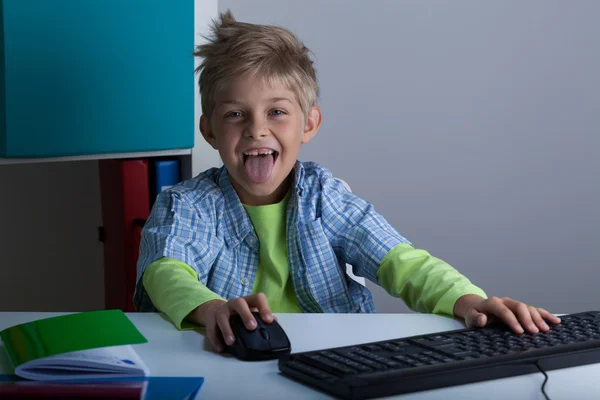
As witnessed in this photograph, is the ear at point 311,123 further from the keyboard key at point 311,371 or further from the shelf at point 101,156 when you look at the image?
the keyboard key at point 311,371

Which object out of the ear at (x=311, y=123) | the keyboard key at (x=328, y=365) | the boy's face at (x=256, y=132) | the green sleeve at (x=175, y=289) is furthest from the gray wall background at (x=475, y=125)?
the keyboard key at (x=328, y=365)

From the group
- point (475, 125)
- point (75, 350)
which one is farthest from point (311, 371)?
point (475, 125)

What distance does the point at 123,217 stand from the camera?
1.86 metres

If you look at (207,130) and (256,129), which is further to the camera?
(207,130)

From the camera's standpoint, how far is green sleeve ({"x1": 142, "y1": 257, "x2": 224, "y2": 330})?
1035 millimetres

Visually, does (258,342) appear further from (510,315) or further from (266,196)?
(266,196)

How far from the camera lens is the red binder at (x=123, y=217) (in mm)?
1832

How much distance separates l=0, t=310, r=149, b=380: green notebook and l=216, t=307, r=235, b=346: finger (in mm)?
96

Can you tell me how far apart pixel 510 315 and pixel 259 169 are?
1.77ft

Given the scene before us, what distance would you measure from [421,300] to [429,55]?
4.16 feet

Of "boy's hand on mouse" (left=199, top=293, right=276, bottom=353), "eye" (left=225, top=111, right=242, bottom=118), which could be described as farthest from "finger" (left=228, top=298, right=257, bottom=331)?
"eye" (left=225, top=111, right=242, bottom=118)

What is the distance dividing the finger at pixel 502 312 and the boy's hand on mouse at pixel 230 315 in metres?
0.26

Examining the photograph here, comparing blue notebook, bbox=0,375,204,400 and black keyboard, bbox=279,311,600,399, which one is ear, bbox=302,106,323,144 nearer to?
black keyboard, bbox=279,311,600,399

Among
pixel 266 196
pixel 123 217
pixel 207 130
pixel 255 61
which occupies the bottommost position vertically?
pixel 123 217
